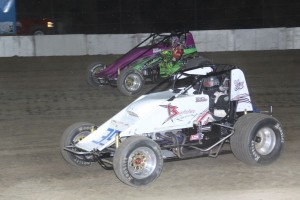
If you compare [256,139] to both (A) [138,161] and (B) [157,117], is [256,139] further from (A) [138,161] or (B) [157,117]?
(A) [138,161]

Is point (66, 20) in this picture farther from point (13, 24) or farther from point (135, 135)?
point (135, 135)

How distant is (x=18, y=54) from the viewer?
18.6 meters

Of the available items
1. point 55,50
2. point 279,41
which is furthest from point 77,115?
point 279,41

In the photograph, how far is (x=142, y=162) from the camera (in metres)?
5.16

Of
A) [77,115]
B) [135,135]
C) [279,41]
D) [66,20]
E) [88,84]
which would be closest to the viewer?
[135,135]

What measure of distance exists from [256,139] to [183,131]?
862 mm

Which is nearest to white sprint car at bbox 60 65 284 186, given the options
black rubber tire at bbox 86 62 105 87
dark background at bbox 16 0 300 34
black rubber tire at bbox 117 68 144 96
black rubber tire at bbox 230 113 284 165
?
black rubber tire at bbox 230 113 284 165

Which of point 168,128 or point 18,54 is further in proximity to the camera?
point 18,54

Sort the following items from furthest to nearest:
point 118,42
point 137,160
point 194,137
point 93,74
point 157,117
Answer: point 118,42, point 93,74, point 194,137, point 157,117, point 137,160

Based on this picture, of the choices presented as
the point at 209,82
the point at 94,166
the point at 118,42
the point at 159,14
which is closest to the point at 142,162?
the point at 94,166

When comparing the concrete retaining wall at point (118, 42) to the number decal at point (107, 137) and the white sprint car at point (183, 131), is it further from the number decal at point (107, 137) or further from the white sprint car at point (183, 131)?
the number decal at point (107, 137)

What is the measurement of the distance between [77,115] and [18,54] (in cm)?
1042

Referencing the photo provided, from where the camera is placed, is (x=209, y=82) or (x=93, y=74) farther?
(x=93, y=74)

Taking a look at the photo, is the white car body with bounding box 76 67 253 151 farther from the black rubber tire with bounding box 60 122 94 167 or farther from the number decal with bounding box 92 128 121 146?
the black rubber tire with bounding box 60 122 94 167
